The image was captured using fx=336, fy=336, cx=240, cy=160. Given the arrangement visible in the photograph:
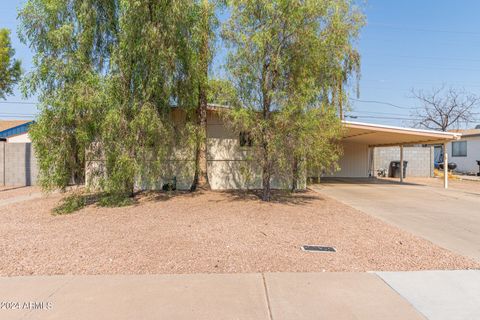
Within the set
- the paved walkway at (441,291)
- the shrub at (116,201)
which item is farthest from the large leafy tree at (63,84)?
the paved walkway at (441,291)

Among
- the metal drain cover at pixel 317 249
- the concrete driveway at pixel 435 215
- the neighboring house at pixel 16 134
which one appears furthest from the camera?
the neighboring house at pixel 16 134

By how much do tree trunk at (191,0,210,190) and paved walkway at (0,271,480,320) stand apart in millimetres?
6743

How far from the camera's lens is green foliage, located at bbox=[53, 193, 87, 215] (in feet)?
27.7

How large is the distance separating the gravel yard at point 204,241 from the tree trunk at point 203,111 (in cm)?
269

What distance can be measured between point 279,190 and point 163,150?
16.5 ft

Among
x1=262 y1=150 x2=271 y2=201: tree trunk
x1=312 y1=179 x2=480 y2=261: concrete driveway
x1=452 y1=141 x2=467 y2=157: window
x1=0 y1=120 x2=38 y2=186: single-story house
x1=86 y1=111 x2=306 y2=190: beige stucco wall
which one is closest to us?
x1=312 y1=179 x2=480 y2=261: concrete driveway

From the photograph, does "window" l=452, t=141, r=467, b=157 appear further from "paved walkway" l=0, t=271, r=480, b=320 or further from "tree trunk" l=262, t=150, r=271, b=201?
"paved walkway" l=0, t=271, r=480, b=320

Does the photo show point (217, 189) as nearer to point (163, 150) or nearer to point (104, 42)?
point (163, 150)

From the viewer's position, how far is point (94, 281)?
4047 millimetres

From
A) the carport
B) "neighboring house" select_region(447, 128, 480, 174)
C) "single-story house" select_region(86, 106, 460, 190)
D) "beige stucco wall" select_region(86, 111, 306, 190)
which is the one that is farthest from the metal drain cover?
"neighboring house" select_region(447, 128, 480, 174)

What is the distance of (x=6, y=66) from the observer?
1667 cm

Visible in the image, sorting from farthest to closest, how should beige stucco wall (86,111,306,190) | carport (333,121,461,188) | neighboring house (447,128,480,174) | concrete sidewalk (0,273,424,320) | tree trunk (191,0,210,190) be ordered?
neighboring house (447,128,480,174), carport (333,121,461,188), beige stucco wall (86,111,306,190), tree trunk (191,0,210,190), concrete sidewalk (0,273,424,320)

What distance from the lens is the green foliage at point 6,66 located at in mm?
16109

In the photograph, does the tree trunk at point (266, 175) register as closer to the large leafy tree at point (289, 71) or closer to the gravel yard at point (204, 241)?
the large leafy tree at point (289, 71)
